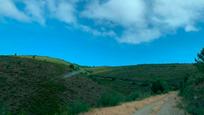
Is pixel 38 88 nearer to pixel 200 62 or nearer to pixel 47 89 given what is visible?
pixel 47 89

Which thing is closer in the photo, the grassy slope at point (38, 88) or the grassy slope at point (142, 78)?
the grassy slope at point (38, 88)

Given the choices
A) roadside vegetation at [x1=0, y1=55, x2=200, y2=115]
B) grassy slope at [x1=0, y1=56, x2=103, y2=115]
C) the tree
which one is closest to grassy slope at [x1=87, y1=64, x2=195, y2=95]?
roadside vegetation at [x1=0, y1=55, x2=200, y2=115]

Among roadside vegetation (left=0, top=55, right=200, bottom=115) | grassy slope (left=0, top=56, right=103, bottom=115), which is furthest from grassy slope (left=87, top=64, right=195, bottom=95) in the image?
grassy slope (left=0, top=56, right=103, bottom=115)

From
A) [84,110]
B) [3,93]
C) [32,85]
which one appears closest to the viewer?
[84,110]

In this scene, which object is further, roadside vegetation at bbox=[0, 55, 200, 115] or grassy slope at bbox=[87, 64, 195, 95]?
grassy slope at bbox=[87, 64, 195, 95]

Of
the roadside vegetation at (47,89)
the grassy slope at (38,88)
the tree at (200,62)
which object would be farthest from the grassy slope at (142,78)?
the tree at (200,62)

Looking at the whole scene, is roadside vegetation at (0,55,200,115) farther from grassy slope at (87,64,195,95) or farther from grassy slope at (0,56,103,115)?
grassy slope at (87,64,195,95)

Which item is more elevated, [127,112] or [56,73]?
[56,73]

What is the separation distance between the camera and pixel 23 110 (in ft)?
164

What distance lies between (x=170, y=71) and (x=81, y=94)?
50548 millimetres

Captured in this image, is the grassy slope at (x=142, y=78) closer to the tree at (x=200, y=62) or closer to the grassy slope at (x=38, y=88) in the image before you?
the grassy slope at (x=38, y=88)

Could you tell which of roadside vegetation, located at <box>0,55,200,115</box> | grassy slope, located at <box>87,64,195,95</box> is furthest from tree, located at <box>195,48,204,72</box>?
grassy slope, located at <box>87,64,195,95</box>

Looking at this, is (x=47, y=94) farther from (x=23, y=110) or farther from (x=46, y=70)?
(x=46, y=70)

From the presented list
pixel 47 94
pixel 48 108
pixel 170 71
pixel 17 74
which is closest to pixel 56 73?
pixel 17 74
